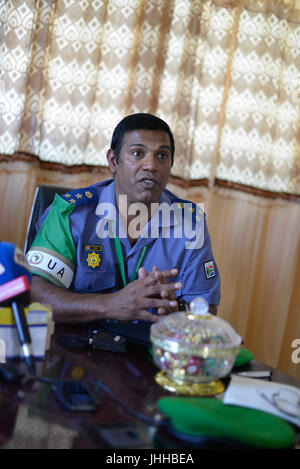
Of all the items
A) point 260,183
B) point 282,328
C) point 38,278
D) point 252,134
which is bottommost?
point 282,328

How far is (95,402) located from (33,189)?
5.98 ft

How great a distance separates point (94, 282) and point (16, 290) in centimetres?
73

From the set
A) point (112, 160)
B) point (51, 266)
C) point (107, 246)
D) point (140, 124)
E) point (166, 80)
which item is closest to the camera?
point (51, 266)

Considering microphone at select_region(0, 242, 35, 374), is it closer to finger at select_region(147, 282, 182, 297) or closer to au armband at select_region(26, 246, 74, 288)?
finger at select_region(147, 282, 182, 297)

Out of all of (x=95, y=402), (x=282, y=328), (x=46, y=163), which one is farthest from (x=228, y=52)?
(x=95, y=402)

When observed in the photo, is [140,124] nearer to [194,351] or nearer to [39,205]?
[39,205]

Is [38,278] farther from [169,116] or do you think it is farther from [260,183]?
[260,183]

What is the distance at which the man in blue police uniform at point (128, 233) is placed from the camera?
163cm

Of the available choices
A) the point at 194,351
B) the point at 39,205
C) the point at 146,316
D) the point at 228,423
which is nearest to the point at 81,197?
the point at 39,205

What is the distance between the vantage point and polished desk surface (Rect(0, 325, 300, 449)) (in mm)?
672

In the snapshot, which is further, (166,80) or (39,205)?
(166,80)

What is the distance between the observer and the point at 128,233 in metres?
1.86

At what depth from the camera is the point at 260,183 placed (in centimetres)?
296

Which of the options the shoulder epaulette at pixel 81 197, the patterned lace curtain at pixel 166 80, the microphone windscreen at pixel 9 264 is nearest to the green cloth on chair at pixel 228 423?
the microphone windscreen at pixel 9 264
